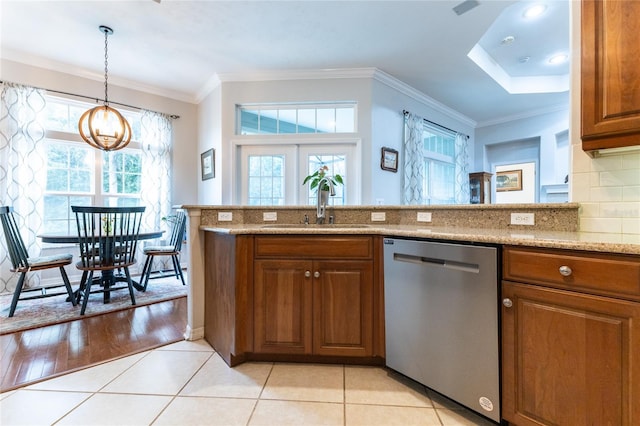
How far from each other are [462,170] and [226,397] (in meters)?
5.28

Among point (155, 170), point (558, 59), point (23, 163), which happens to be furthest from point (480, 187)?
point (23, 163)

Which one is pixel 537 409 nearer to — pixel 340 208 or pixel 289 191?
pixel 340 208

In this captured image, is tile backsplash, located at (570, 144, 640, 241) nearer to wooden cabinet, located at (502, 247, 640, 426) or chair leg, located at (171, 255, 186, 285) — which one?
wooden cabinet, located at (502, 247, 640, 426)

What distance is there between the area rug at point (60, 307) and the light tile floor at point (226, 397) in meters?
1.18

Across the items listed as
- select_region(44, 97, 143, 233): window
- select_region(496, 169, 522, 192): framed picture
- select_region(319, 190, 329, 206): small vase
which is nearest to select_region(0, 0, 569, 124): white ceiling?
select_region(44, 97, 143, 233): window

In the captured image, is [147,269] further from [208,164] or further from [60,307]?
[208,164]

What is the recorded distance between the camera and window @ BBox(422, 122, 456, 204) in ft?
15.4

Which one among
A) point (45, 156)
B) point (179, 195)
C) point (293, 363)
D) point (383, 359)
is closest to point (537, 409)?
point (383, 359)

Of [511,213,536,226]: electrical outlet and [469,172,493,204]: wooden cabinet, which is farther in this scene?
[469,172,493,204]: wooden cabinet

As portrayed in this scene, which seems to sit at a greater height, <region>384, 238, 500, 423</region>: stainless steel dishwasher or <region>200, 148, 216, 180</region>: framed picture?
<region>200, 148, 216, 180</region>: framed picture

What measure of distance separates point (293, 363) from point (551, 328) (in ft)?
4.57

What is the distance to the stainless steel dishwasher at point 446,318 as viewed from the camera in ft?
3.96

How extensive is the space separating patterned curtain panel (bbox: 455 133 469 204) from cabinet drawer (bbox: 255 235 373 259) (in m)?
4.12

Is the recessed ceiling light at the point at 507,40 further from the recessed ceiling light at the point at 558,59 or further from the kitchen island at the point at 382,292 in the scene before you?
the kitchen island at the point at 382,292
